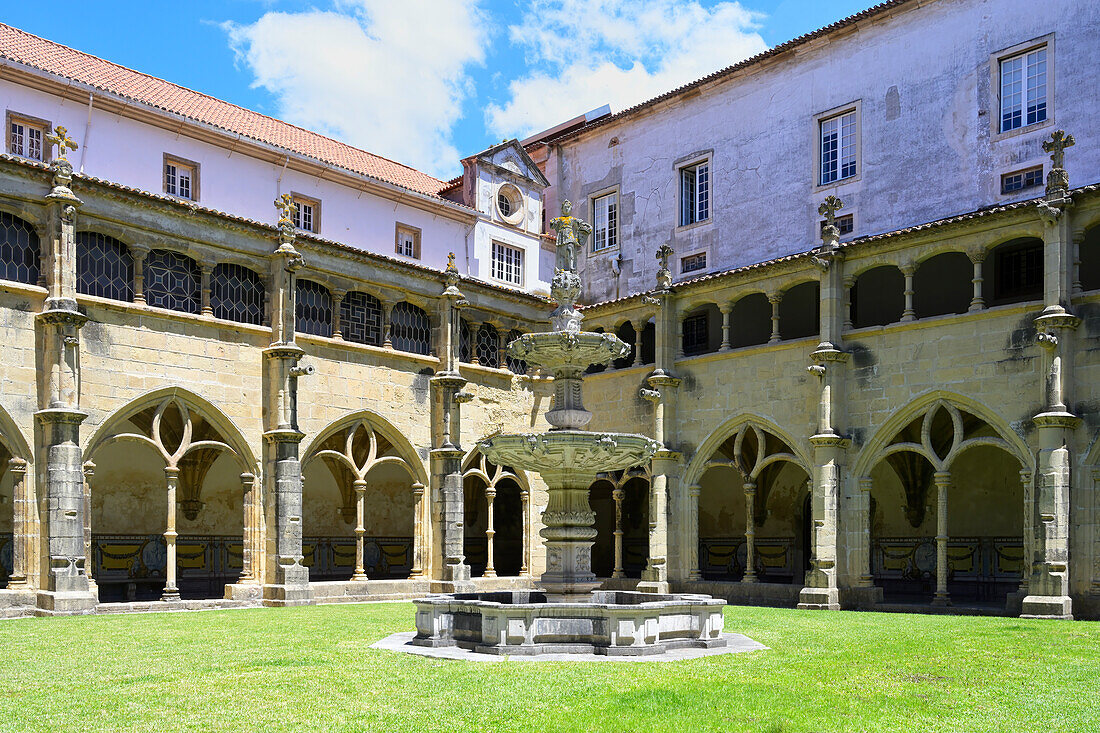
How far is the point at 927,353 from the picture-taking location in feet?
63.9

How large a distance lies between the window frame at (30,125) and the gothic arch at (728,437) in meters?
14.6

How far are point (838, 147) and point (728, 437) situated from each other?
8.11 m

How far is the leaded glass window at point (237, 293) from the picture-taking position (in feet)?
65.9

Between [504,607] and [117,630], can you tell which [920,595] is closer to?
[504,607]

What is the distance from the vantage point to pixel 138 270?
18.8m

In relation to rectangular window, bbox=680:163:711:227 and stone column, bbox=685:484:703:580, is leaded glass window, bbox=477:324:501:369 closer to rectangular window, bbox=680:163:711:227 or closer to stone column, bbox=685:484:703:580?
stone column, bbox=685:484:703:580

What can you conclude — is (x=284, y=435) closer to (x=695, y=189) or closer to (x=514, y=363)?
(x=514, y=363)

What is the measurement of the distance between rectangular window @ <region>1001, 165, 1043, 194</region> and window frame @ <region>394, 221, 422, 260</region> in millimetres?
14681

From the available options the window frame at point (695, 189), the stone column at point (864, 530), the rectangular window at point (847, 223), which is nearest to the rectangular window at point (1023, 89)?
the rectangular window at point (847, 223)

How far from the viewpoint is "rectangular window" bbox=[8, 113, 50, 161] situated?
71.3 ft

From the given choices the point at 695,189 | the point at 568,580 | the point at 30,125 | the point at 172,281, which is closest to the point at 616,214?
the point at 695,189

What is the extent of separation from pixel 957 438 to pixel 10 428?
15967 mm

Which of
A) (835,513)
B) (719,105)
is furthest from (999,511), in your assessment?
(719,105)

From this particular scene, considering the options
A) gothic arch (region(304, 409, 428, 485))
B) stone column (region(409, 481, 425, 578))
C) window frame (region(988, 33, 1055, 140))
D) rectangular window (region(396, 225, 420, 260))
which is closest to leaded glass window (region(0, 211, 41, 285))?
gothic arch (region(304, 409, 428, 485))
